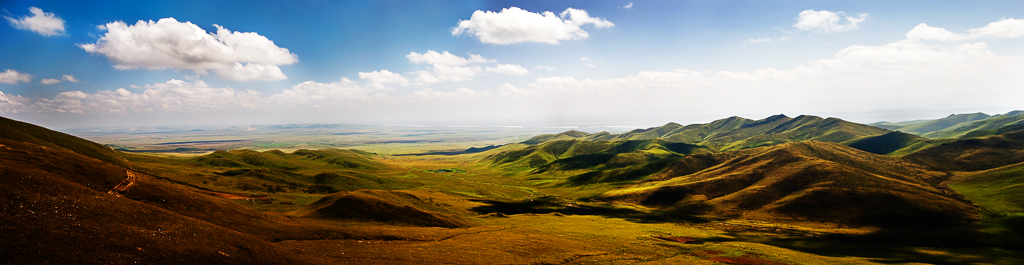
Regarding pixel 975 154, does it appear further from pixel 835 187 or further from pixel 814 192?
pixel 814 192

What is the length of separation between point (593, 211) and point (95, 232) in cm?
13480

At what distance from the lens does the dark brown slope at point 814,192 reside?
10931 centimetres

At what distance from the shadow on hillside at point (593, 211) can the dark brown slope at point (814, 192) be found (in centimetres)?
1187

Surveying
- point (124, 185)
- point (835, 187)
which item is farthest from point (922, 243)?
point (124, 185)

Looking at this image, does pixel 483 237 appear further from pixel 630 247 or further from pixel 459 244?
pixel 630 247

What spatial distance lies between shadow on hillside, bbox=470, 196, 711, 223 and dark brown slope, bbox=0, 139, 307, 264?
96.7 meters

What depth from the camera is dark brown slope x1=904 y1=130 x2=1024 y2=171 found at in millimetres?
169762

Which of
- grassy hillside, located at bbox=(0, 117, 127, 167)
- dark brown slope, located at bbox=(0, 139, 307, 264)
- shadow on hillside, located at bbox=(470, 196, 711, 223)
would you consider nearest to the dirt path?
dark brown slope, located at bbox=(0, 139, 307, 264)

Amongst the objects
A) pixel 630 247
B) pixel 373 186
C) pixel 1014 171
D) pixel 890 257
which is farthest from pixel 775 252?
pixel 373 186

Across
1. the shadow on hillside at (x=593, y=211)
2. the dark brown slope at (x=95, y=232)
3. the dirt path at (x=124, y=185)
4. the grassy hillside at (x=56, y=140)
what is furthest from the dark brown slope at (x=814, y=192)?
the grassy hillside at (x=56, y=140)

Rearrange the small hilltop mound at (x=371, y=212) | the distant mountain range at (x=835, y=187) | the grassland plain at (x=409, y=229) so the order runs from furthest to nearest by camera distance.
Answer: the distant mountain range at (x=835, y=187) → the small hilltop mound at (x=371, y=212) → the grassland plain at (x=409, y=229)

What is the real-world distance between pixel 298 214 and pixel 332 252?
47.8 m

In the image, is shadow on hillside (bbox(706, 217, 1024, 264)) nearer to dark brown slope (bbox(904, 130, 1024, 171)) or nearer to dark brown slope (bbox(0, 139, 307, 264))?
dark brown slope (bbox(0, 139, 307, 264))

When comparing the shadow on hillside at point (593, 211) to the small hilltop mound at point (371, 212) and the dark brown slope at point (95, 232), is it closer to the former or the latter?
the small hilltop mound at point (371, 212)
